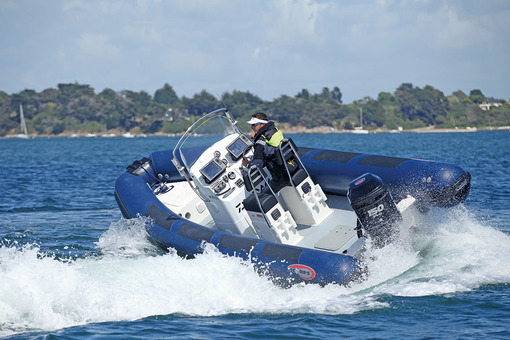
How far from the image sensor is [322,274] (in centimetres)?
615

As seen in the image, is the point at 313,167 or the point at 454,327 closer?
the point at 454,327

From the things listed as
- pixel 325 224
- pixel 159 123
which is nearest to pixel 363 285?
pixel 325 224

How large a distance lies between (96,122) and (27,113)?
1400cm

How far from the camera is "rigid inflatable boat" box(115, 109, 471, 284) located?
6559 mm

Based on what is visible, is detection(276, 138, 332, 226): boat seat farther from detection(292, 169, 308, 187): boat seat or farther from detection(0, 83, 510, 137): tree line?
detection(0, 83, 510, 137): tree line

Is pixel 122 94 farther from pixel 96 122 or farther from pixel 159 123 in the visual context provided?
pixel 159 123

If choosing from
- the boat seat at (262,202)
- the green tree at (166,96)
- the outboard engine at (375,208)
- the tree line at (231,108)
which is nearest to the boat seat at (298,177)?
the boat seat at (262,202)

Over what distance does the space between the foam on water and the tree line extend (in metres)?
93.1

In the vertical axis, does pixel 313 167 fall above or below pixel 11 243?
above

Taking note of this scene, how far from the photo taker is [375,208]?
6.55 m

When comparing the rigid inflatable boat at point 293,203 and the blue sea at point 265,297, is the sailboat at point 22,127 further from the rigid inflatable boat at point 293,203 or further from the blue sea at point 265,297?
the blue sea at point 265,297

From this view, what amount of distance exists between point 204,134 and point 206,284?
2.80 metres

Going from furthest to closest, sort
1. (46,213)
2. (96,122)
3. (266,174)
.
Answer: (96,122) < (46,213) < (266,174)

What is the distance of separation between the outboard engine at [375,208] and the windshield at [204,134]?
2.45 metres
